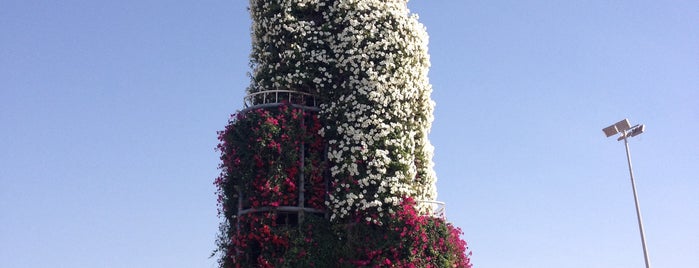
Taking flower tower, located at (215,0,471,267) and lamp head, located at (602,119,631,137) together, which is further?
lamp head, located at (602,119,631,137)

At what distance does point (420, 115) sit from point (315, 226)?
22.0ft

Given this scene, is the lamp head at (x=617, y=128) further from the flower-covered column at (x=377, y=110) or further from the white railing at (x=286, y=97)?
the white railing at (x=286, y=97)

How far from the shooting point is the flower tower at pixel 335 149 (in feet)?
93.9

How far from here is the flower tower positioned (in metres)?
28.6

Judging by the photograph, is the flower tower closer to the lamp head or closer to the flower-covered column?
the flower-covered column

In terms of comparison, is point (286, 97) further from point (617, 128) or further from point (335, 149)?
point (617, 128)

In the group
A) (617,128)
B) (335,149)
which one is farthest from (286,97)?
(617,128)

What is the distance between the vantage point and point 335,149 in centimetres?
3012

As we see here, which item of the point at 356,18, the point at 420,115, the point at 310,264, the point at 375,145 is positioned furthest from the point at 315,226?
the point at 356,18

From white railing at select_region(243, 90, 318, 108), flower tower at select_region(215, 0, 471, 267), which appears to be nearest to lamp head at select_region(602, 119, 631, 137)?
flower tower at select_region(215, 0, 471, 267)

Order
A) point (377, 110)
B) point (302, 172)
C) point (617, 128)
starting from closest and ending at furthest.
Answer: point (302, 172) < point (377, 110) < point (617, 128)

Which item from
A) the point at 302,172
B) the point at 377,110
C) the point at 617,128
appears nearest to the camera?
the point at 302,172

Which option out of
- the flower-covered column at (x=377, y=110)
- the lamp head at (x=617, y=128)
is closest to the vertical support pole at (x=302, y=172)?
the flower-covered column at (x=377, y=110)

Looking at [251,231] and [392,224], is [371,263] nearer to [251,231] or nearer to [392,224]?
[392,224]
